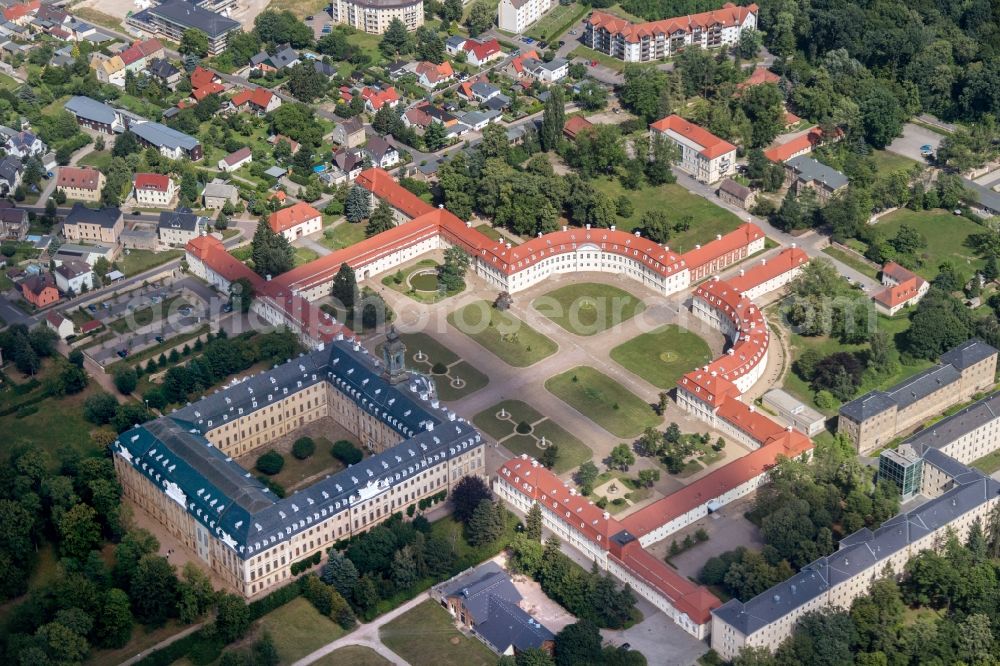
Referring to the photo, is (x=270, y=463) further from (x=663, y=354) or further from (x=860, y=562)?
(x=860, y=562)

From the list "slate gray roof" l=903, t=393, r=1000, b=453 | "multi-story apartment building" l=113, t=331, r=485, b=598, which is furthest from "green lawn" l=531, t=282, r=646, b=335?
"slate gray roof" l=903, t=393, r=1000, b=453

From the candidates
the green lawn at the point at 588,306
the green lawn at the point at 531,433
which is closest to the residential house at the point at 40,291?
the green lawn at the point at 531,433

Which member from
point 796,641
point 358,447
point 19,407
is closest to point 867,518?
point 796,641

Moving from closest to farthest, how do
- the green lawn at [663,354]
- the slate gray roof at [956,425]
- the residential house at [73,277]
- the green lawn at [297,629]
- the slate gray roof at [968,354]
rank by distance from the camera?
the green lawn at [297,629] → the slate gray roof at [956,425] → the slate gray roof at [968,354] → the green lawn at [663,354] → the residential house at [73,277]

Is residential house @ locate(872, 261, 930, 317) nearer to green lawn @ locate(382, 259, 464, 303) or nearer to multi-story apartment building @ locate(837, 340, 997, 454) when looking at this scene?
multi-story apartment building @ locate(837, 340, 997, 454)

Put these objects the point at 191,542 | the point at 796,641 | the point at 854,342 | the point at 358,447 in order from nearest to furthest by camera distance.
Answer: the point at 796,641 → the point at 191,542 → the point at 358,447 → the point at 854,342

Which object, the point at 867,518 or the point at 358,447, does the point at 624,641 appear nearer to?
the point at 867,518

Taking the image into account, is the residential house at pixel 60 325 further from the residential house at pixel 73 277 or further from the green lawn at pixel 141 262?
the green lawn at pixel 141 262
